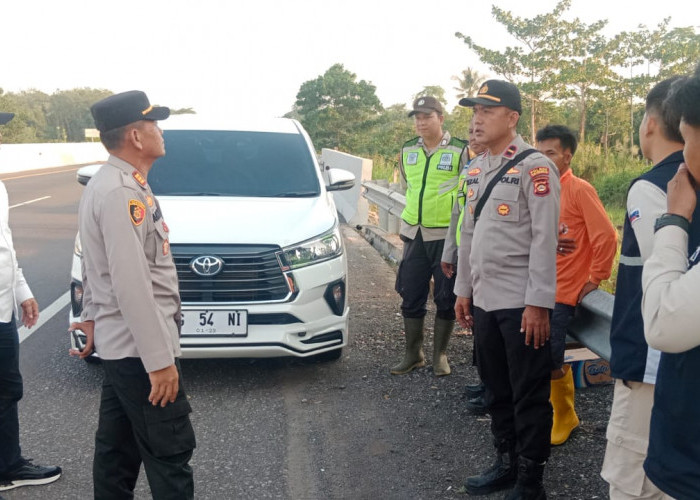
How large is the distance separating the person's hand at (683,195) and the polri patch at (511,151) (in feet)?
5.59

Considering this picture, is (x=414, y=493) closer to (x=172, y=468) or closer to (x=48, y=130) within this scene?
(x=172, y=468)

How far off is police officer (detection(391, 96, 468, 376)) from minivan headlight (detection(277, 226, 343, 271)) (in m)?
0.61

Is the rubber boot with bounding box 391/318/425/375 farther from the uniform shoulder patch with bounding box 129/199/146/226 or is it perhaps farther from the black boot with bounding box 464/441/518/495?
the uniform shoulder patch with bounding box 129/199/146/226

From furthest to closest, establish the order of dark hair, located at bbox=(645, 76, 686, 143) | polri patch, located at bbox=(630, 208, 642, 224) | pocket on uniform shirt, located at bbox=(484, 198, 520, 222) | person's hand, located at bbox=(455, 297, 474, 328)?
person's hand, located at bbox=(455, 297, 474, 328) → pocket on uniform shirt, located at bbox=(484, 198, 520, 222) → polri patch, located at bbox=(630, 208, 642, 224) → dark hair, located at bbox=(645, 76, 686, 143)

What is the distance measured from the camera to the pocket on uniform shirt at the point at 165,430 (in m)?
2.59

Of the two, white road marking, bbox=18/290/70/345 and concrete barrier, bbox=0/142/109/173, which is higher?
white road marking, bbox=18/290/70/345

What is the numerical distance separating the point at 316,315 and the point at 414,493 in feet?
5.47

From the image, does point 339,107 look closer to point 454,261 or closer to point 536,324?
point 454,261

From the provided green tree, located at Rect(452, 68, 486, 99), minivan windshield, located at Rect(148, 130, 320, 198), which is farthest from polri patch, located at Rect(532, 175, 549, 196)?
green tree, located at Rect(452, 68, 486, 99)

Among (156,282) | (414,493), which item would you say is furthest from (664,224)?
(414,493)

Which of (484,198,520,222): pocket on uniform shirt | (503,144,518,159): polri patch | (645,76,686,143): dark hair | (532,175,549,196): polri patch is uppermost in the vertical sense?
(645,76,686,143): dark hair

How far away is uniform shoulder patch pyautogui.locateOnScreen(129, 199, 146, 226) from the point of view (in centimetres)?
247

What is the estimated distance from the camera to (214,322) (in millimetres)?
4594

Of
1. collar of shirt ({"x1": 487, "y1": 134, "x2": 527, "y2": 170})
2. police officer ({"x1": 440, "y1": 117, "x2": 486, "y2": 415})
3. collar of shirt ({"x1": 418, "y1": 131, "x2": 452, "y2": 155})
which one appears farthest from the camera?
collar of shirt ({"x1": 418, "y1": 131, "x2": 452, "y2": 155})
